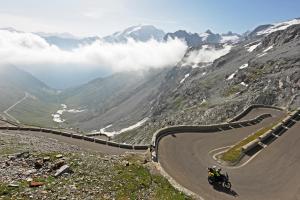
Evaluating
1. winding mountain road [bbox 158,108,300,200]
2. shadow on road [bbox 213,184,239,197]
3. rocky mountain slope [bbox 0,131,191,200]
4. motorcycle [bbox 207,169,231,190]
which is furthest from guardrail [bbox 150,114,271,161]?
shadow on road [bbox 213,184,239,197]

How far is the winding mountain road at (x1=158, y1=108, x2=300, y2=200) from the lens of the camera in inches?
1677

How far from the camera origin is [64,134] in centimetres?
7238

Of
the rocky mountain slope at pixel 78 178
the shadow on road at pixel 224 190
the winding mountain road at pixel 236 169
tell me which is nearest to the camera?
the rocky mountain slope at pixel 78 178

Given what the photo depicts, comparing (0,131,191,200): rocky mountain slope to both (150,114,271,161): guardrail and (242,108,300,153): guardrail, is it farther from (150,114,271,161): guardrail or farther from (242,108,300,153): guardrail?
(242,108,300,153): guardrail

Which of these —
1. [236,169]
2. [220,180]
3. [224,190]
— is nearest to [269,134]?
[236,169]

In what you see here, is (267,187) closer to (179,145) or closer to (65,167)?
(179,145)

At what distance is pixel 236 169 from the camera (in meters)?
50.8

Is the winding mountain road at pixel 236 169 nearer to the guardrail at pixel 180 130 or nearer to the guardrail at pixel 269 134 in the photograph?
the guardrail at pixel 180 130

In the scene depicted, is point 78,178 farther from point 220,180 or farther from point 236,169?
point 236,169

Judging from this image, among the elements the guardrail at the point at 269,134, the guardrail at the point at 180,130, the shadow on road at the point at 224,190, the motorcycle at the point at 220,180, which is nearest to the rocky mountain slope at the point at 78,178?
the motorcycle at the point at 220,180

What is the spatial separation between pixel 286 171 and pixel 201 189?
15.2 meters

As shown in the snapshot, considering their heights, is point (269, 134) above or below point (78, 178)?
above

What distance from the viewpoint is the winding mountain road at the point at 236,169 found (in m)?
42.6

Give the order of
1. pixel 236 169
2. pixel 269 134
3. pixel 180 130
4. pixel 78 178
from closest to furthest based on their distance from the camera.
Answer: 1. pixel 78 178
2. pixel 236 169
3. pixel 180 130
4. pixel 269 134
